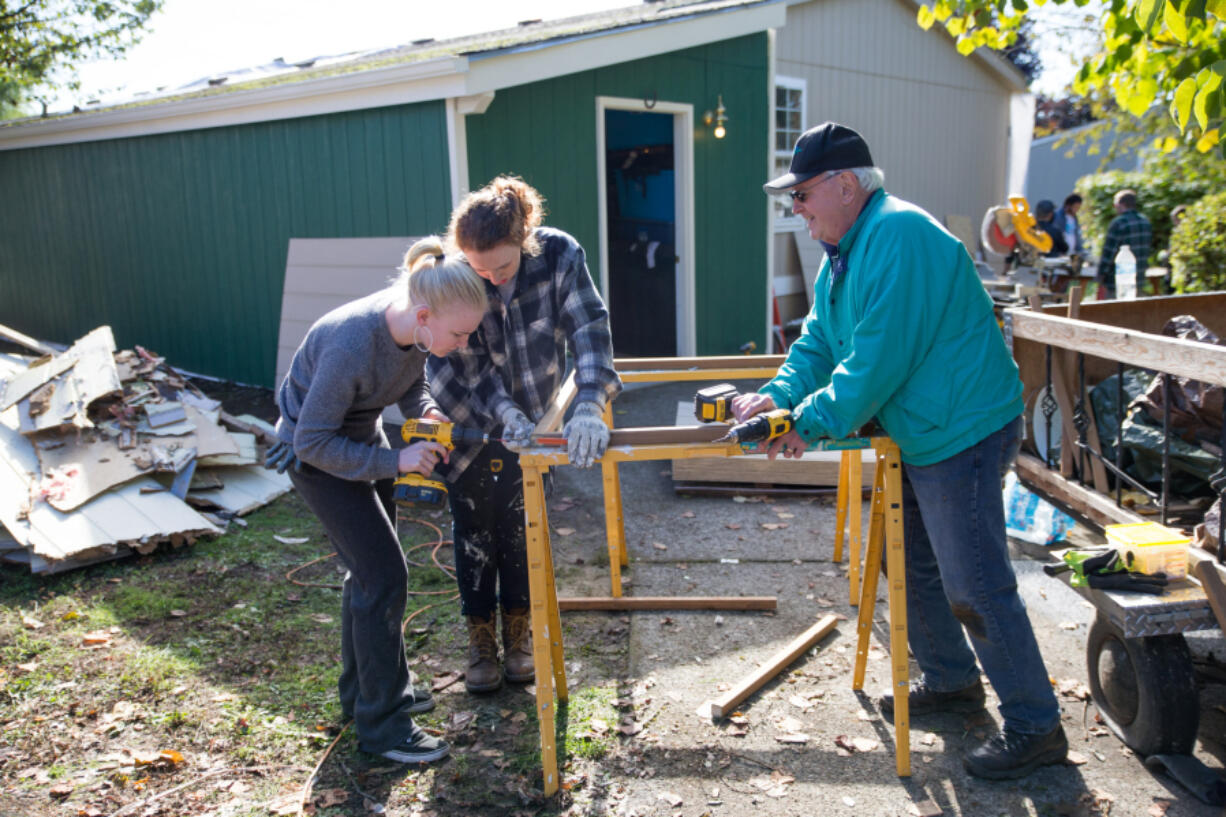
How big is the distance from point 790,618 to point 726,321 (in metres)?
6.58

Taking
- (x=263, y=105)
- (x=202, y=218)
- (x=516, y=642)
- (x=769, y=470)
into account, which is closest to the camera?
(x=516, y=642)

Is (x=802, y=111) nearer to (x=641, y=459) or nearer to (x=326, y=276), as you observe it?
(x=326, y=276)

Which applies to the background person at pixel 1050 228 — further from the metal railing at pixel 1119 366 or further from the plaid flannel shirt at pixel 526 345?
the plaid flannel shirt at pixel 526 345

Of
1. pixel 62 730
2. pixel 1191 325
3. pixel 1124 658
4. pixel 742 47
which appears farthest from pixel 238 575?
pixel 742 47

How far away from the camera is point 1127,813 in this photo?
2.92m

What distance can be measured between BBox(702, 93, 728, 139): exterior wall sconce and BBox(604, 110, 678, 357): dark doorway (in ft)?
1.75

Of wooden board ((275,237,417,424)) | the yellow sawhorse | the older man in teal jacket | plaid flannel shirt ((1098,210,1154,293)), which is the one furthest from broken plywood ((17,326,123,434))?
plaid flannel shirt ((1098,210,1154,293))

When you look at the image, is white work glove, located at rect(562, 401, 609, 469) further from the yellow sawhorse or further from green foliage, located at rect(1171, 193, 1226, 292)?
green foliage, located at rect(1171, 193, 1226, 292)

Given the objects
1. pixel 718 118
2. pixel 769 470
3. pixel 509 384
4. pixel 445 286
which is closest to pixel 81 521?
pixel 509 384

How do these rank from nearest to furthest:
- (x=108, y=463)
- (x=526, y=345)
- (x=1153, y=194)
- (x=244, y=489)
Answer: (x=526, y=345) → (x=108, y=463) → (x=244, y=489) → (x=1153, y=194)

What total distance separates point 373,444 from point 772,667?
190 cm

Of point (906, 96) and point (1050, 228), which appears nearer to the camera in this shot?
point (1050, 228)

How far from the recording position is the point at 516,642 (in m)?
3.94

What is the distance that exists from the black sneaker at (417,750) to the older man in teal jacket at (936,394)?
166 cm
